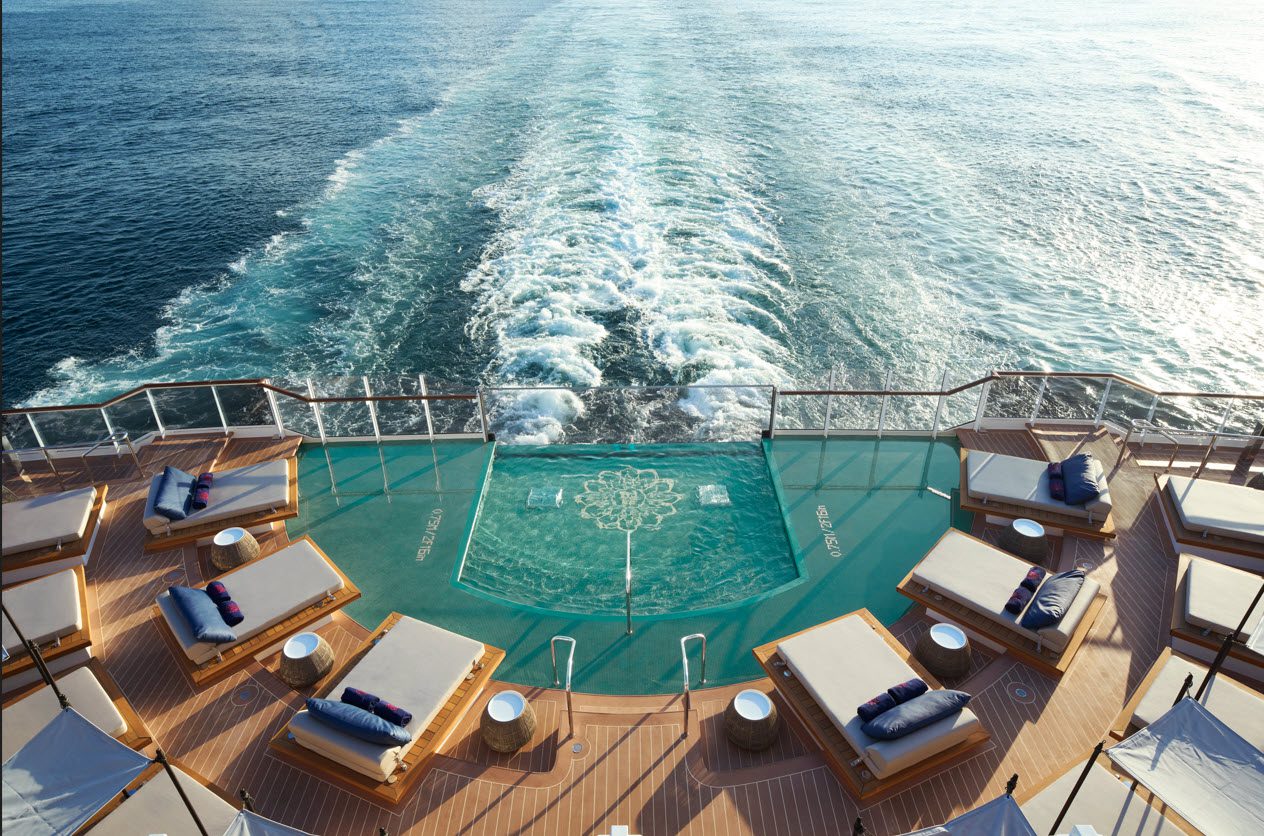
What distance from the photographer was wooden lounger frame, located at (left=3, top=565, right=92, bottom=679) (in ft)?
26.6

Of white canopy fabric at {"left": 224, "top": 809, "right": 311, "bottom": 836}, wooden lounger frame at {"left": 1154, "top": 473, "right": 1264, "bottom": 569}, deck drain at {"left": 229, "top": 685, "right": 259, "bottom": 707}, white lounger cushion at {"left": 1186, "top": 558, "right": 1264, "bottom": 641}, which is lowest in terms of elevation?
deck drain at {"left": 229, "top": 685, "right": 259, "bottom": 707}

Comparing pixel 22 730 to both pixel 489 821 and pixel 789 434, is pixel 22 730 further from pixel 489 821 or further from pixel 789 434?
pixel 789 434

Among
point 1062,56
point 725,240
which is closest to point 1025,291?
point 725,240

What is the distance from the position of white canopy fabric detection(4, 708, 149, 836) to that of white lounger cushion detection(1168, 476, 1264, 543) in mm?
12027

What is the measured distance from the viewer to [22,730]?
24.0 ft

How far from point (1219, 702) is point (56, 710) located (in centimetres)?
1149

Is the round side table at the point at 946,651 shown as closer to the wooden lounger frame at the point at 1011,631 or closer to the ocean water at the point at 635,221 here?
the wooden lounger frame at the point at 1011,631

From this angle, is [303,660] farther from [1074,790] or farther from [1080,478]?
[1080,478]

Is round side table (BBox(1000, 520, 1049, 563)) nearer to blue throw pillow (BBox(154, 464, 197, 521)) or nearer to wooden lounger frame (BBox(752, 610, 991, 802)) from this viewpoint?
wooden lounger frame (BBox(752, 610, 991, 802))

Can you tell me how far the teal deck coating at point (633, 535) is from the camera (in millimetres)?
9312

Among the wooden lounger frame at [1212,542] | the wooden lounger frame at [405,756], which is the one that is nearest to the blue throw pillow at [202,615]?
the wooden lounger frame at [405,756]

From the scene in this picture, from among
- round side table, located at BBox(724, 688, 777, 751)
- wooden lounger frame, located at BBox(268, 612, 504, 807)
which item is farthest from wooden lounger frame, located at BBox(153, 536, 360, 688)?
round side table, located at BBox(724, 688, 777, 751)

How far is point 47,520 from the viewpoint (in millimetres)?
10109

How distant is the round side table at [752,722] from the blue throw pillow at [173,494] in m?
7.79
